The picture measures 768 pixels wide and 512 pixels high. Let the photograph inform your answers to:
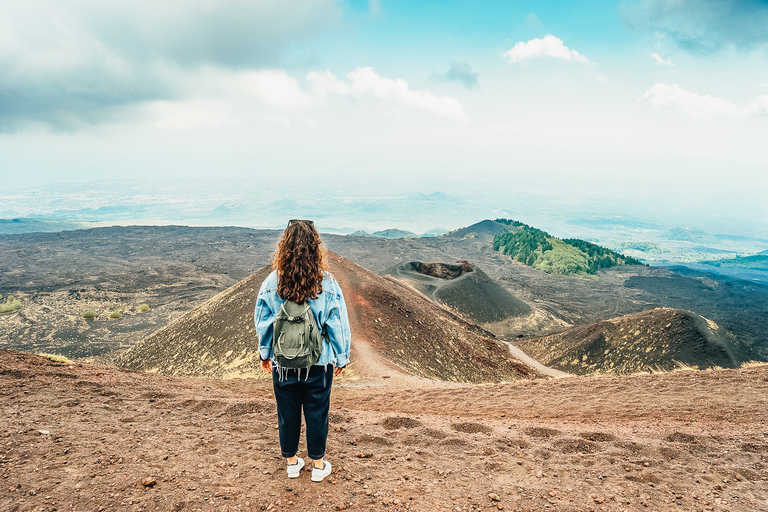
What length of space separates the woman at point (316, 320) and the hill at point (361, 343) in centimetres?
860

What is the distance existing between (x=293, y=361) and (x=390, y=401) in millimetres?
6140

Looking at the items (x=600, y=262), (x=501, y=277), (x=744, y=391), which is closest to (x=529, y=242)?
(x=600, y=262)

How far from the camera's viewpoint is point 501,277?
5894cm

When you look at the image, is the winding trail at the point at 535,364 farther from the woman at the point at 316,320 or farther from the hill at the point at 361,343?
the woman at the point at 316,320

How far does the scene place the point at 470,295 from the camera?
36.4 metres

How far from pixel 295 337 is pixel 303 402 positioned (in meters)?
0.70

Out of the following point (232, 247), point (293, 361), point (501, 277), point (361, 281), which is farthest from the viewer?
point (232, 247)

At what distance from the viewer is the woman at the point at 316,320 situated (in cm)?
323

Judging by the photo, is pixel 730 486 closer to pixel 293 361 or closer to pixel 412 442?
pixel 412 442

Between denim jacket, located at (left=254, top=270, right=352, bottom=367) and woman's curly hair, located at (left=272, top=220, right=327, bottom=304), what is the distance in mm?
78

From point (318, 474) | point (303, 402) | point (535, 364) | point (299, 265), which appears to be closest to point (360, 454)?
point (318, 474)

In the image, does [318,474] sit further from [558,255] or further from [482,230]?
[482,230]

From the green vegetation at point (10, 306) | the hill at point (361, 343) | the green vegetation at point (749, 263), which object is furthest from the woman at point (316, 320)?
the green vegetation at point (749, 263)

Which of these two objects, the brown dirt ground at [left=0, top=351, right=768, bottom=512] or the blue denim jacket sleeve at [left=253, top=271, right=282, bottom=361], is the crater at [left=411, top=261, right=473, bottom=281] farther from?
the blue denim jacket sleeve at [left=253, top=271, right=282, bottom=361]
